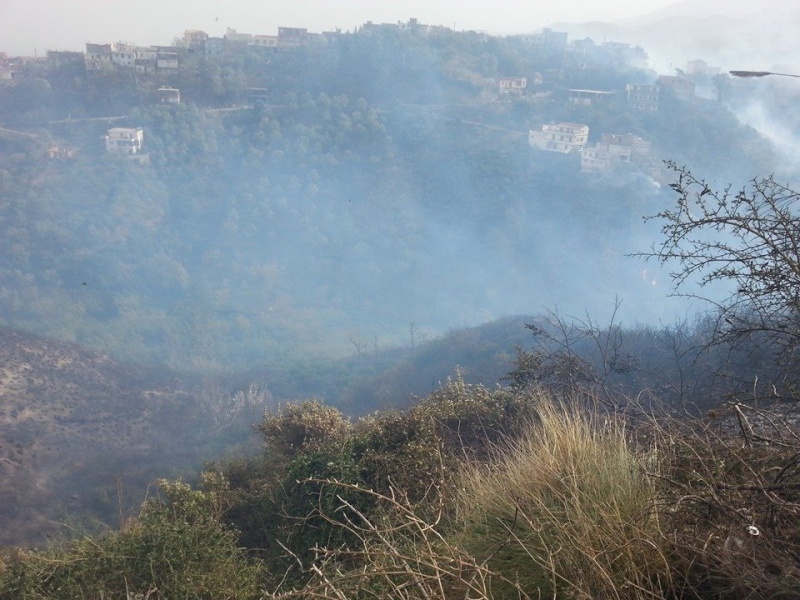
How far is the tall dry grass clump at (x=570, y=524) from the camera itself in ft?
7.30

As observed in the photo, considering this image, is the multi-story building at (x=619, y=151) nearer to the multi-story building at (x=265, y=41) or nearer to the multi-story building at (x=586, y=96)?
the multi-story building at (x=586, y=96)

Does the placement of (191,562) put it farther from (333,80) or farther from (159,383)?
(333,80)

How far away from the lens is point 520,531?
2754mm

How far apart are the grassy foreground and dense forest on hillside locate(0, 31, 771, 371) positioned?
23978 mm

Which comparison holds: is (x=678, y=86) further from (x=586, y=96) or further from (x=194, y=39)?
(x=194, y=39)

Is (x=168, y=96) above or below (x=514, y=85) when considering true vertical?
below

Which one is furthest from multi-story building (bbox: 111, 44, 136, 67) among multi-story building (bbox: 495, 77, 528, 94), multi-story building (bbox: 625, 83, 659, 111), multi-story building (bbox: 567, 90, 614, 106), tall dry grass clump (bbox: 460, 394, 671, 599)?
tall dry grass clump (bbox: 460, 394, 671, 599)

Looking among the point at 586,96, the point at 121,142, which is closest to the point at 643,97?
the point at 586,96

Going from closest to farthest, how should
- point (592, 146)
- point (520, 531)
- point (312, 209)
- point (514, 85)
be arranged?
point (520, 531), point (592, 146), point (312, 209), point (514, 85)

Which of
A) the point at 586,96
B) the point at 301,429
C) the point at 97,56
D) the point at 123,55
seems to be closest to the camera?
the point at 301,429

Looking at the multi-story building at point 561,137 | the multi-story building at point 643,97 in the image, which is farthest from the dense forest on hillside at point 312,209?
the multi-story building at point 643,97

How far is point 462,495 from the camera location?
3.67 m

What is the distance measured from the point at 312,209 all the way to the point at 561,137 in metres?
16.3

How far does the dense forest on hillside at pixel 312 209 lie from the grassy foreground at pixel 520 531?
78.7 feet
